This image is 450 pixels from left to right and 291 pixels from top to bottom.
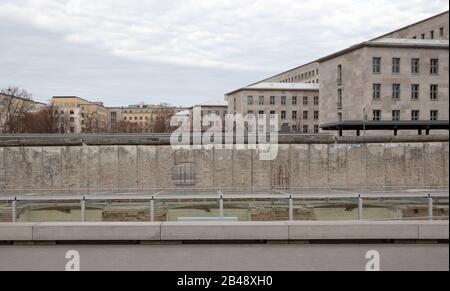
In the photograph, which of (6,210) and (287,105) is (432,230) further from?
(287,105)

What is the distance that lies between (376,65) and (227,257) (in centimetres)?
4313

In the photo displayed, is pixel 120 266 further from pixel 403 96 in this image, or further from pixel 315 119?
pixel 315 119

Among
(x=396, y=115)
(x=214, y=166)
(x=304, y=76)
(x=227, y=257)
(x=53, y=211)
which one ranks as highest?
(x=304, y=76)

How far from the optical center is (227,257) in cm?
805

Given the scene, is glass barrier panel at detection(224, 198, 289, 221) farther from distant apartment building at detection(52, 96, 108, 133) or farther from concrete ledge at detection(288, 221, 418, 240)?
distant apartment building at detection(52, 96, 108, 133)

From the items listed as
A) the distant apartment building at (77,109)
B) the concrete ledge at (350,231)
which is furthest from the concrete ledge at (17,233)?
the distant apartment building at (77,109)

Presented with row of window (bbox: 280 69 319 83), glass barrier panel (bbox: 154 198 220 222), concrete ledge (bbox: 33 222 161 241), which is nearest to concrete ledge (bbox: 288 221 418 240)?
concrete ledge (bbox: 33 222 161 241)

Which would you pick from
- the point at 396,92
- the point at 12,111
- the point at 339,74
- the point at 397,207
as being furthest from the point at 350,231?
the point at 12,111

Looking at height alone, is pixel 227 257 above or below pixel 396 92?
below

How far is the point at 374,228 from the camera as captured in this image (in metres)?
8.89

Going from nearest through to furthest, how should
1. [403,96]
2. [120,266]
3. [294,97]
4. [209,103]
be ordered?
[120,266] < [403,96] < [294,97] < [209,103]

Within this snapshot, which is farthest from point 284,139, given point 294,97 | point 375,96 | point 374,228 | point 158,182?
point 294,97

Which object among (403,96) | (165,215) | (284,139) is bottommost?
(165,215)
